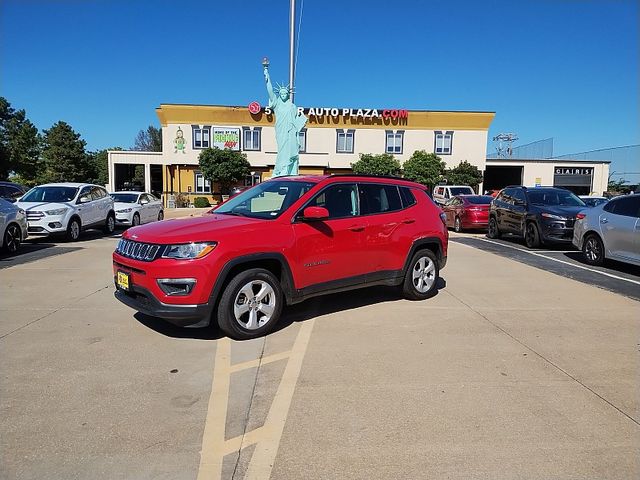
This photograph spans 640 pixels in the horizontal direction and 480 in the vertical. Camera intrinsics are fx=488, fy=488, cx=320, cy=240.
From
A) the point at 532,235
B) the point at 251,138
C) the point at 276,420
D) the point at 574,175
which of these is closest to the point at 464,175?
the point at 574,175

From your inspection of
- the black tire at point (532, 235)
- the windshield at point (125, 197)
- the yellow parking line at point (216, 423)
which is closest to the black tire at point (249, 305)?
the yellow parking line at point (216, 423)

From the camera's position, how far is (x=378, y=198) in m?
6.41

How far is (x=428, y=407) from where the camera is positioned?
3664 mm

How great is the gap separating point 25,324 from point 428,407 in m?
4.70

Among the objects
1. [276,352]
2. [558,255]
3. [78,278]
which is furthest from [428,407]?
[558,255]

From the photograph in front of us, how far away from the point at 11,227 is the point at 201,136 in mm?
31576

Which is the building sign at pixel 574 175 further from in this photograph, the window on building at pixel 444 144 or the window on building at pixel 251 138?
the window on building at pixel 251 138

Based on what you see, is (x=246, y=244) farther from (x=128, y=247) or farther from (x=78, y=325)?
(x=78, y=325)

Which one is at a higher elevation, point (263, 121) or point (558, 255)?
point (263, 121)

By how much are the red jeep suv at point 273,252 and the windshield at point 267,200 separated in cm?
2

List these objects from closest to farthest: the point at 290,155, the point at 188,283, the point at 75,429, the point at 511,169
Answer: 1. the point at 75,429
2. the point at 188,283
3. the point at 290,155
4. the point at 511,169

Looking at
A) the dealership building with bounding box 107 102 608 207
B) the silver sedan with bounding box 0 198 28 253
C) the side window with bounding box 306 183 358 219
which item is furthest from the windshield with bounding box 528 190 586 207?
the dealership building with bounding box 107 102 608 207

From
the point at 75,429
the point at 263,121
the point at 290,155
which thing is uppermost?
the point at 263,121

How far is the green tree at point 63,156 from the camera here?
5903 cm
